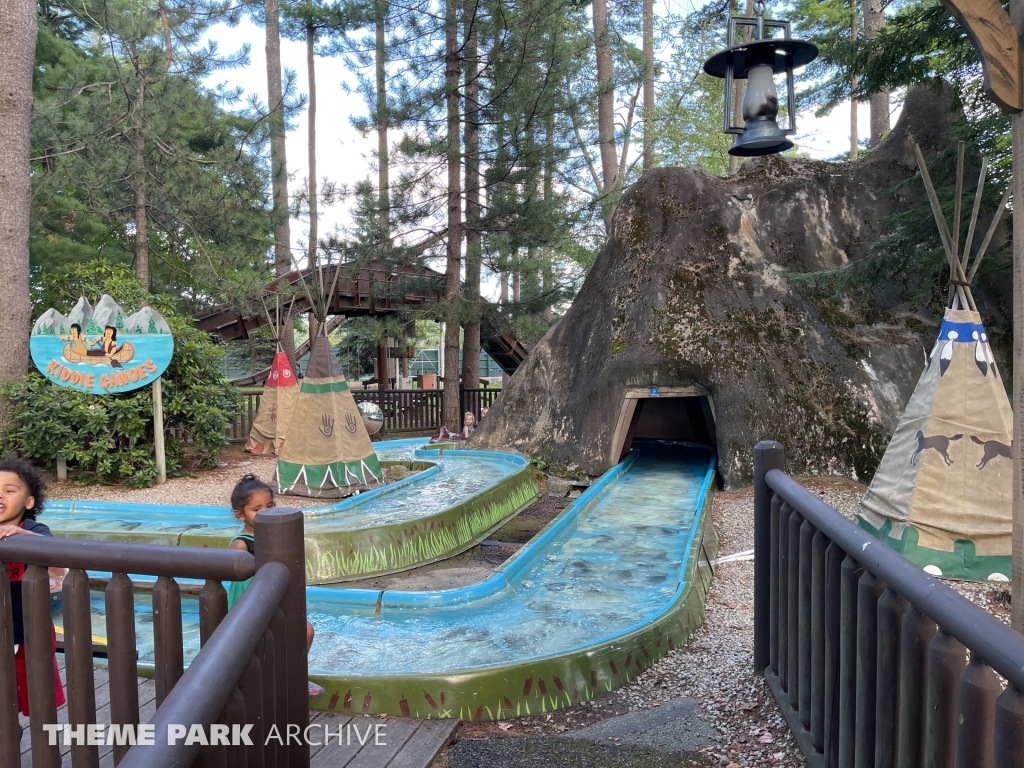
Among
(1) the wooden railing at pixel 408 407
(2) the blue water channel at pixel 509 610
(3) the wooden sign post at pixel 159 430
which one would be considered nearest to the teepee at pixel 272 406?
(3) the wooden sign post at pixel 159 430

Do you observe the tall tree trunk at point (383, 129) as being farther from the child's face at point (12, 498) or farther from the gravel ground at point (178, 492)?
the child's face at point (12, 498)

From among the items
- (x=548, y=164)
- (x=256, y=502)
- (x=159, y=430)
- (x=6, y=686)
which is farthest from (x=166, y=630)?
(x=548, y=164)

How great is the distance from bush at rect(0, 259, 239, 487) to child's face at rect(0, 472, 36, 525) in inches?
296

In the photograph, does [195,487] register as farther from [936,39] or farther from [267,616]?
[936,39]

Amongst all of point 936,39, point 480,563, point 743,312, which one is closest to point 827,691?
point 480,563

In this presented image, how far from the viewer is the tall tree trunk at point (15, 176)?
371 inches

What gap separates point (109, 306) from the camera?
30.7 ft

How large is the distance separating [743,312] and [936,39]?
4076 mm

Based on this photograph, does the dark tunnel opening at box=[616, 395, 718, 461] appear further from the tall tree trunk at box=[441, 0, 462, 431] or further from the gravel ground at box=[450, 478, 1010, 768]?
the gravel ground at box=[450, 478, 1010, 768]

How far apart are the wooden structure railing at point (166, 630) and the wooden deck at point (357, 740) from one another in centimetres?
93

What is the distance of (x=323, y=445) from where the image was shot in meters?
8.73

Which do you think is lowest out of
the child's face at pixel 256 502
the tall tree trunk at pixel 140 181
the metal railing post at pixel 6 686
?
the metal railing post at pixel 6 686

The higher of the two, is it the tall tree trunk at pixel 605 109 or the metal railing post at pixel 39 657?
the tall tree trunk at pixel 605 109

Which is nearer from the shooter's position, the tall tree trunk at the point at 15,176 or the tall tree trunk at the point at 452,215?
the tall tree trunk at the point at 15,176
